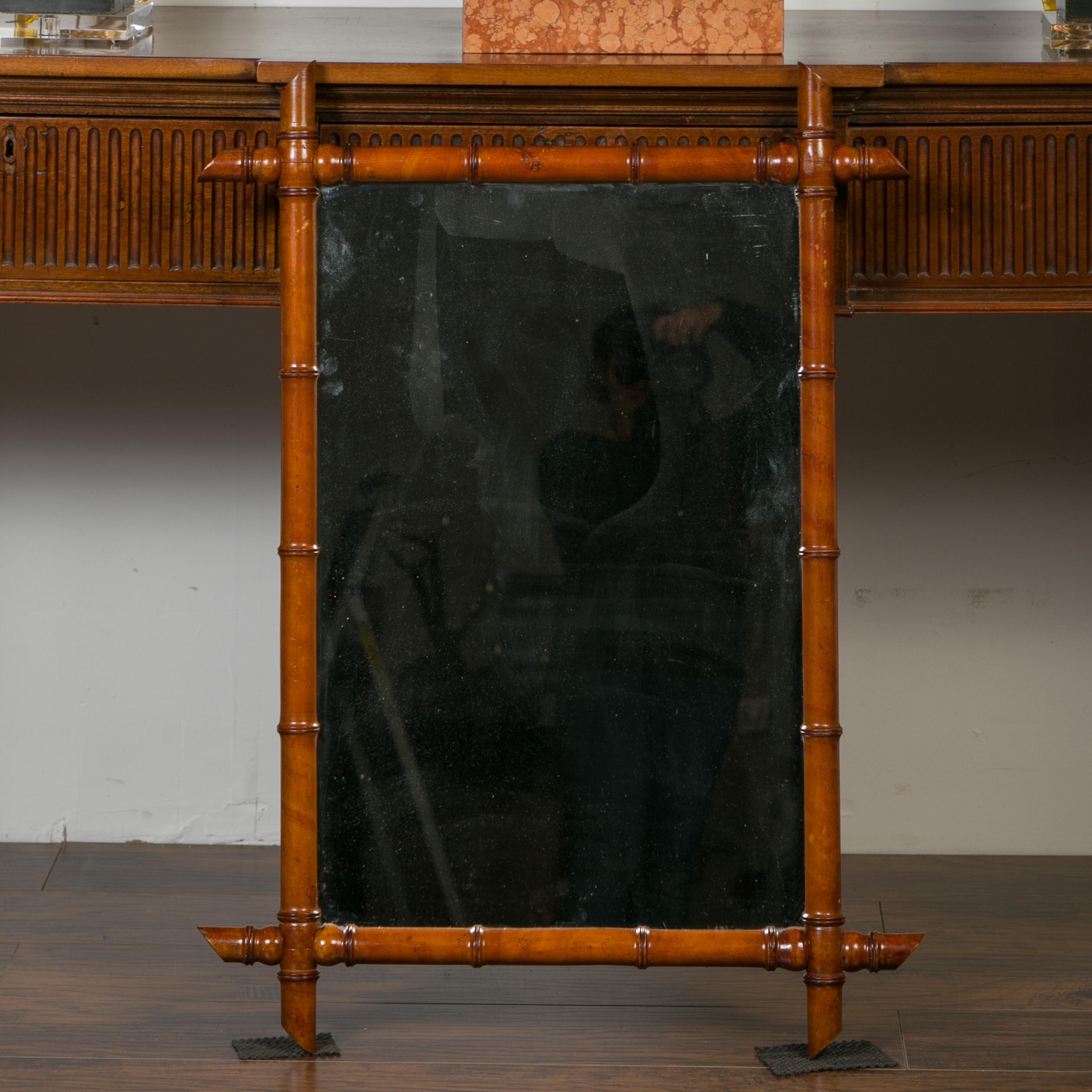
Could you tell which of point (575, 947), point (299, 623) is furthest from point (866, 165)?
point (575, 947)

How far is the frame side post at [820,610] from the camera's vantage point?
1.50m

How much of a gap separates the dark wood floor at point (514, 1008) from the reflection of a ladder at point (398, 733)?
0.75 feet

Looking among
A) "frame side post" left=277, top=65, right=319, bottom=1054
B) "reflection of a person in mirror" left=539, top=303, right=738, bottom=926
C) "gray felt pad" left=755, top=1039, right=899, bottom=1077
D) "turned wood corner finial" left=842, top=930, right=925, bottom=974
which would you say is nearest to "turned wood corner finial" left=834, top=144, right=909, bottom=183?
"reflection of a person in mirror" left=539, top=303, right=738, bottom=926

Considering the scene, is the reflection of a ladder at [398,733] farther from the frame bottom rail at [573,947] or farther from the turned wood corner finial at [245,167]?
the turned wood corner finial at [245,167]

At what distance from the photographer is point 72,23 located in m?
1.67

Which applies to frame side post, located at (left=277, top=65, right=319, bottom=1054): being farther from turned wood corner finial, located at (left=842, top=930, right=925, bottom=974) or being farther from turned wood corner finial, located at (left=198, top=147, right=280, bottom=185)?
turned wood corner finial, located at (left=842, top=930, right=925, bottom=974)

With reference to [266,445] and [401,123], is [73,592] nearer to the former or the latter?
[266,445]

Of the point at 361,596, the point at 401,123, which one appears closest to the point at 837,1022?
the point at 361,596

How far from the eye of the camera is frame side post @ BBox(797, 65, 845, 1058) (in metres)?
1.50

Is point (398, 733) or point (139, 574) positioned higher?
point (139, 574)

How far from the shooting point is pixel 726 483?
60.4 inches

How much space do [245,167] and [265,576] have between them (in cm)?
87

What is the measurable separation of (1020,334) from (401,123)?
1.16m

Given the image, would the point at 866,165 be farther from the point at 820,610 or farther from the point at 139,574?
the point at 139,574
